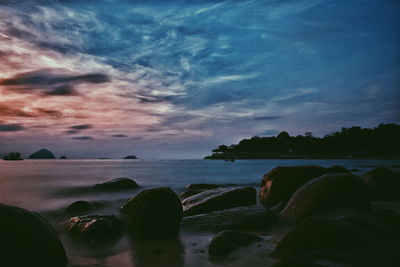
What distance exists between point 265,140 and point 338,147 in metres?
36.3

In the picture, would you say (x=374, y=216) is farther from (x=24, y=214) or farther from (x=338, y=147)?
(x=338, y=147)

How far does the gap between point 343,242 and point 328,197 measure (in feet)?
7.17

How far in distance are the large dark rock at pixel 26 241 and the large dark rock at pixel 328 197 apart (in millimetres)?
3976

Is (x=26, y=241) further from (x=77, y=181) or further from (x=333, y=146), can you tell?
(x=333, y=146)

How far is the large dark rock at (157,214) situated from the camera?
5.23 meters

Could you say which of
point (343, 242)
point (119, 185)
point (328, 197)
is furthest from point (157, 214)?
point (119, 185)

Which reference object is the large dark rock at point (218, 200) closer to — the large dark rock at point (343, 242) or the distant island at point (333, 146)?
the large dark rock at point (343, 242)

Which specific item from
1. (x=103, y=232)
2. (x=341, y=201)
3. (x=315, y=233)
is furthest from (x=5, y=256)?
(x=341, y=201)

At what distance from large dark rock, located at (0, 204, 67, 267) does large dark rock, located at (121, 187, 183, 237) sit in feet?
5.91

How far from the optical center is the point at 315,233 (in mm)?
3209

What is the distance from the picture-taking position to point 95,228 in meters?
4.85

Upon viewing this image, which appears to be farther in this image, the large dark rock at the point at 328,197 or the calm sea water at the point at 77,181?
the calm sea water at the point at 77,181

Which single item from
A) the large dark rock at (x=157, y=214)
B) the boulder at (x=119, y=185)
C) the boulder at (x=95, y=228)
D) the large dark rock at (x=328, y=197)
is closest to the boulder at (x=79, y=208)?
the boulder at (x=95, y=228)

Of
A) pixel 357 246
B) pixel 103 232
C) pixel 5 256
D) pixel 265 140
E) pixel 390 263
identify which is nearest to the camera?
pixel 390 263
